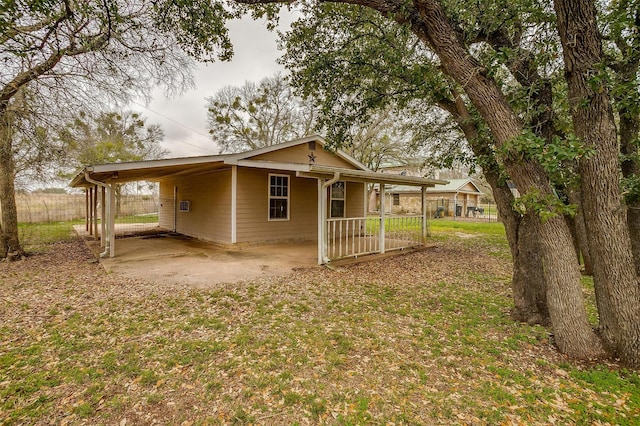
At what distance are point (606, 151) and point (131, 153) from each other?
26.0 m

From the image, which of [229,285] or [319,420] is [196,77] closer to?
[229,285]

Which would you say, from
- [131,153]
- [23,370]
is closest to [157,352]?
[23,370]

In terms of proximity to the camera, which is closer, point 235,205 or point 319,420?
point 319,420

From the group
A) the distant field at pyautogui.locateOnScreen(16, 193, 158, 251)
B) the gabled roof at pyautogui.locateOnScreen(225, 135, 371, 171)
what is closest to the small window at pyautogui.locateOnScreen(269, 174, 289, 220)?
the gabled roof at pyautogui.locateOnScreen(225, 135, 371, 171)

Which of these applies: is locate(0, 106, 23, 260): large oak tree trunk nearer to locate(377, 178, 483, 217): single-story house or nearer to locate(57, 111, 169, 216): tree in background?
locate(57, 111, 169, 216): tree in background

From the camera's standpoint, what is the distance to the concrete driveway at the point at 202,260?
605cm

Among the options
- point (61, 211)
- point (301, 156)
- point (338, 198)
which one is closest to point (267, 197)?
point (301, 156)

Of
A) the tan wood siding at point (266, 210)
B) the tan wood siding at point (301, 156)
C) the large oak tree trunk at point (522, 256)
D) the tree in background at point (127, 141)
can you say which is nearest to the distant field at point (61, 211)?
the tree in background at point (127, 141)

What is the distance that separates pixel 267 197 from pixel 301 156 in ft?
6.75

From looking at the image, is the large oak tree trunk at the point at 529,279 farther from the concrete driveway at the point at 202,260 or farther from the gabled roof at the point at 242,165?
the concrete driveway at the point at 202,260

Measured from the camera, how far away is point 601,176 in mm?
2908

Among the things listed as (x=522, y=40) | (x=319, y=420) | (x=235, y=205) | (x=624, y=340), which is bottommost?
(x=319, y=420)

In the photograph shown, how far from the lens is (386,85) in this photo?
5.92 meters

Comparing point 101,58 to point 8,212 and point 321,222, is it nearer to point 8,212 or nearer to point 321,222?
point 8,212
